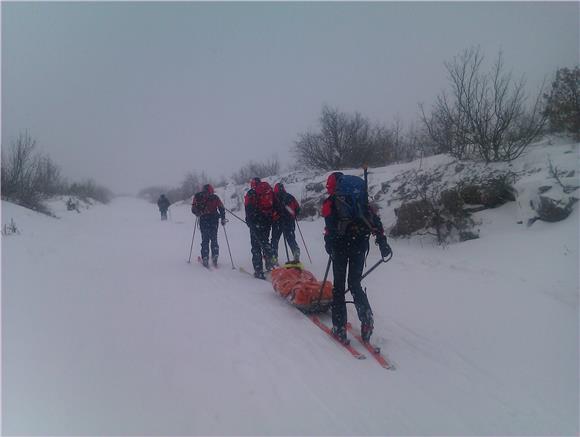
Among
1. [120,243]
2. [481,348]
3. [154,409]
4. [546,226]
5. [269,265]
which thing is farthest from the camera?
[120,243]

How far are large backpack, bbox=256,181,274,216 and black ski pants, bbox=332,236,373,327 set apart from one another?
3.61 metres

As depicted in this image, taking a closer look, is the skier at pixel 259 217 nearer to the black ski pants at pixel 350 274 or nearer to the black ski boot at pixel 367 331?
the black ski pants at pixel 350 274

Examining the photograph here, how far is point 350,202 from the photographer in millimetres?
4262

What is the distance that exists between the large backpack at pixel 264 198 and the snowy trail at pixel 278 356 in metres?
1.83

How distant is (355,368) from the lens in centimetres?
379

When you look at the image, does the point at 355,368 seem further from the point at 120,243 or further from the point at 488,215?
the point at 120,243

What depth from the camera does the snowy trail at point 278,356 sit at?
112 inches

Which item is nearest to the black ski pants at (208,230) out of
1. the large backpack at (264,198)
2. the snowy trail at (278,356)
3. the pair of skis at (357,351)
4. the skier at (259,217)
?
the skier at (259,217)

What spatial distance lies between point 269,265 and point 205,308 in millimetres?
2913

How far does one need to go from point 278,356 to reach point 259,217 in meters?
4.29

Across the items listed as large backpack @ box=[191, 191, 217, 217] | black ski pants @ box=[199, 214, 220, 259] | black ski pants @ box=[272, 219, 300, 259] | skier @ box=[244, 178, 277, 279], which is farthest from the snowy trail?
large backpack @ box=[191, 191, 217, 217]

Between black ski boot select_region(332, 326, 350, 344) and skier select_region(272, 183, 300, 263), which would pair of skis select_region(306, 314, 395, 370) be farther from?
skier select_region(272, 183, 300, 263)

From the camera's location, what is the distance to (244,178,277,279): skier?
7668 millimetres

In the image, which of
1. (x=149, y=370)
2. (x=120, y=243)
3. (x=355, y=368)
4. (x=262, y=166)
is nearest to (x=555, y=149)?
(x=355, y=368)
